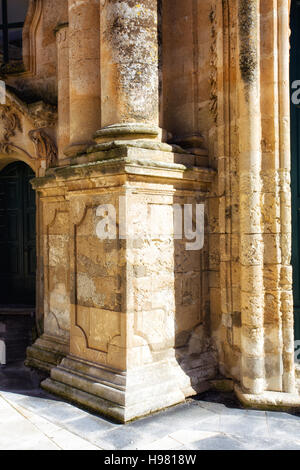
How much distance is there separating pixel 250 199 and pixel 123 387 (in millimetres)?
1933

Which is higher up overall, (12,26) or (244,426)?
(12,26)

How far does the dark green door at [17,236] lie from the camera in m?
6.49

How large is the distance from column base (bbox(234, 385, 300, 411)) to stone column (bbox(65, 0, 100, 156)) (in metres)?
2.90

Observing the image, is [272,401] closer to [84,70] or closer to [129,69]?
[129,69]

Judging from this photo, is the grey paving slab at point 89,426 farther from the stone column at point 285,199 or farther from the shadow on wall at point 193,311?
the stone column at point 285,199

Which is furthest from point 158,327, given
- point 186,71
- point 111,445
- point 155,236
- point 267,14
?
point 267,14

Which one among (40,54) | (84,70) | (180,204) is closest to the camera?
(180,204)

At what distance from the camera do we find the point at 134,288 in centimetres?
372

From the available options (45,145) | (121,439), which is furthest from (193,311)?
(45,145)

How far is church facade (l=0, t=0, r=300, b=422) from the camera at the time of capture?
148 inches

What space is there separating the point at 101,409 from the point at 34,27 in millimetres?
4885

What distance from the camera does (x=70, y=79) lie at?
465 centimetres

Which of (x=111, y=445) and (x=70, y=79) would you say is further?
(x=70, y=79)
